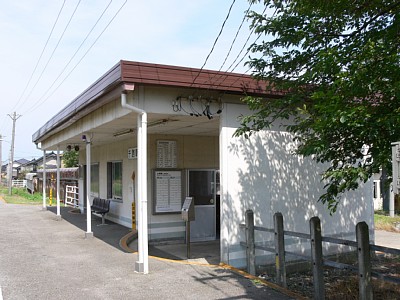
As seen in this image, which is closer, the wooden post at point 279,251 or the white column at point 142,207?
the wooden post at point 279,251

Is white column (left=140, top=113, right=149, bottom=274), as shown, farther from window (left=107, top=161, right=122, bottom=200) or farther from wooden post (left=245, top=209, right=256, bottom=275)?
window (left=107, top=161, right=122, bottom=200)

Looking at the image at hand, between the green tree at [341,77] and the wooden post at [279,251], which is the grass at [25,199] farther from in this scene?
the green tree at [341,77]

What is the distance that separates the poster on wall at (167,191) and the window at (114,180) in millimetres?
3323

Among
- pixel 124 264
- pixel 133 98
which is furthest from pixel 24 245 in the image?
pixel 133 98

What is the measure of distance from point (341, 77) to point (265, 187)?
12.8 feet

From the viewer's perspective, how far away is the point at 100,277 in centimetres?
707

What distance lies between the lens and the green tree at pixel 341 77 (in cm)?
459

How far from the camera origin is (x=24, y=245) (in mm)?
10242

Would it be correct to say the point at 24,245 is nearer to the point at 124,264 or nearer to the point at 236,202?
the point at 124,264

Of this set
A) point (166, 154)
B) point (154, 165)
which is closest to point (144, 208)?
point (154, 165)

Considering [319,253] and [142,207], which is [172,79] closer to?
[142,207]

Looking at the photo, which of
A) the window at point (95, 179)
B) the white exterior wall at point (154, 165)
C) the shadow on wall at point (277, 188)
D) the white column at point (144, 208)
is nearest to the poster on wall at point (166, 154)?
the white exterior wall at point (154, 165)

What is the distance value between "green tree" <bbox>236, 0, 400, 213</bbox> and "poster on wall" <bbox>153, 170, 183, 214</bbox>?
4.62 meters

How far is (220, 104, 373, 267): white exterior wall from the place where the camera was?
7859mm
